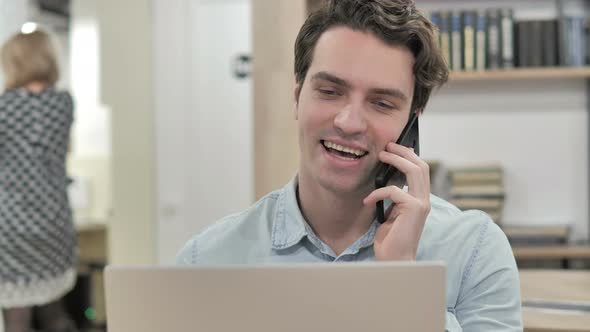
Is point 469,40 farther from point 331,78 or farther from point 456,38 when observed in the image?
point 331,78

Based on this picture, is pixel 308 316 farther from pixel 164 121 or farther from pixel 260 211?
pixel 164 121

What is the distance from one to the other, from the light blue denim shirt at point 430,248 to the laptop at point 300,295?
49 centimetres

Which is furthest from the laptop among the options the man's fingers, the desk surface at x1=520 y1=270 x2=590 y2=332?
the desk surface at x1=520 y1=270 x2=590 y2=332

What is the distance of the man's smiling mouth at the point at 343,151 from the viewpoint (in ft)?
3.96

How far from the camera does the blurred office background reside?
3232 mm

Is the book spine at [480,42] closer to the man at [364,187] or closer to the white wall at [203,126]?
the white wall at [203,126]

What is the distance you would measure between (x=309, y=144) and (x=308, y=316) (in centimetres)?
54

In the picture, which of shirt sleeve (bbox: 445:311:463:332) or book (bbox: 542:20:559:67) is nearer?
shirt sleeve (bbox: 445:311:463:332)

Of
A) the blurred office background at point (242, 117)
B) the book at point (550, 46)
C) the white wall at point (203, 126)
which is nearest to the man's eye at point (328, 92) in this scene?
the blurred office background at point (242, 117)

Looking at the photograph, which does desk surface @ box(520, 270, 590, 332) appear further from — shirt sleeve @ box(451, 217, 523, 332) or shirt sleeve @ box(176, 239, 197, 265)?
shirt sleeve @ box(176, 239, 197, 265)

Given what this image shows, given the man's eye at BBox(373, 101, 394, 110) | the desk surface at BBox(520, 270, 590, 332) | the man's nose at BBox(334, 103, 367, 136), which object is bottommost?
the desk surface at BBox(520, 270, 590, 332)

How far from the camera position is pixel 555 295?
6.00 ft

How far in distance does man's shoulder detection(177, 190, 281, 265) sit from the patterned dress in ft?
6.75

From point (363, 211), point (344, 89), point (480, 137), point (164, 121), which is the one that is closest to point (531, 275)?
point (363, 211)
